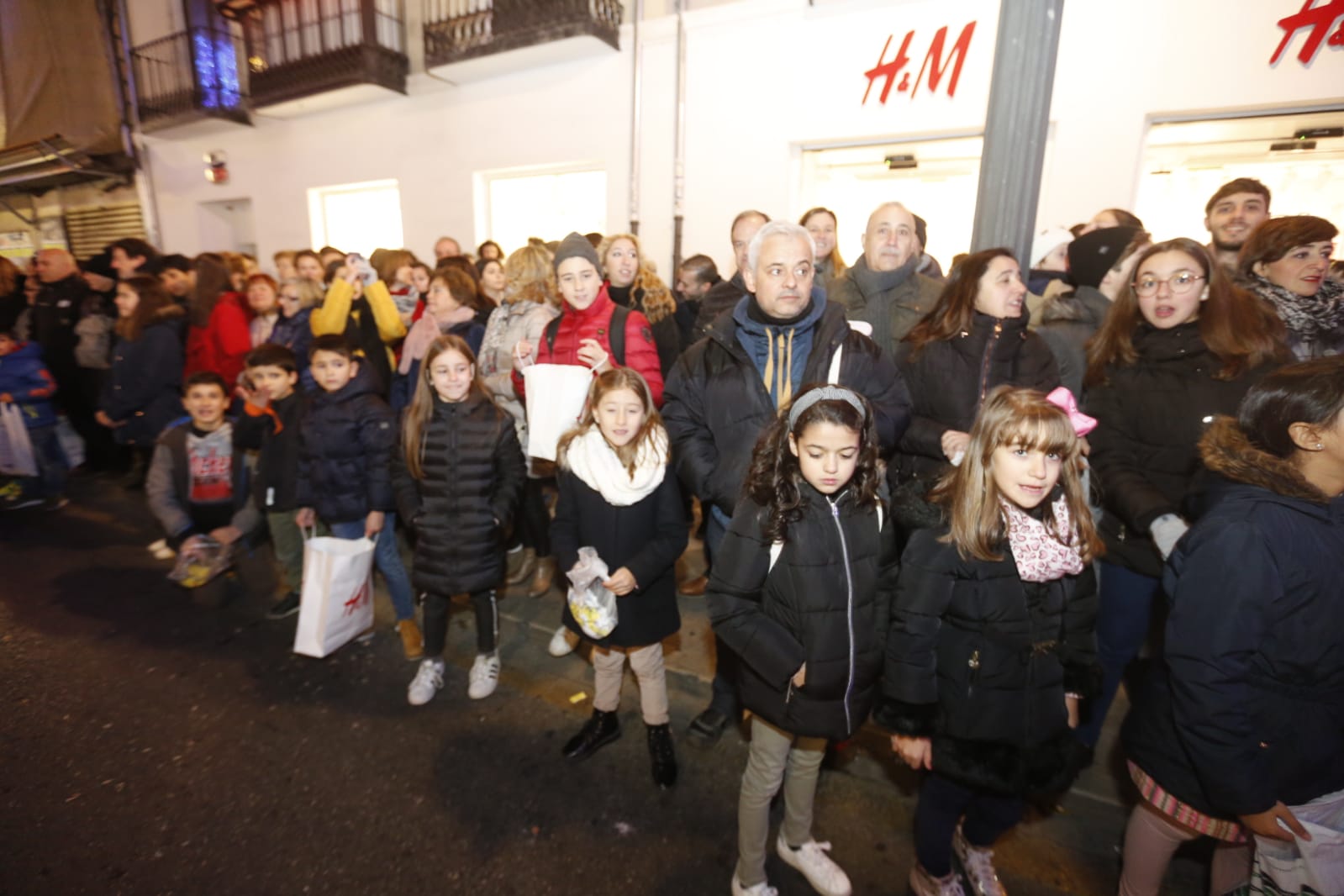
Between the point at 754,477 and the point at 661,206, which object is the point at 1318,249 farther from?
the point at 661,206

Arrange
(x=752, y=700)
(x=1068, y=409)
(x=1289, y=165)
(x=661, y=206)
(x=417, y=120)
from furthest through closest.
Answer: (x=417, y=120) → (x=661, y=206) → (x=1289, y=165) → (x=752, y=700) → (x=1068, y=409)

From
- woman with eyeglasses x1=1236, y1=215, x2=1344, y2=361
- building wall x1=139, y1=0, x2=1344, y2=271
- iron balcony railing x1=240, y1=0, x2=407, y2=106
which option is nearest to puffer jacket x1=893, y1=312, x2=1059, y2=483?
woman with eyeglasses x1=1236, y1=215, x2=1344, y2=361

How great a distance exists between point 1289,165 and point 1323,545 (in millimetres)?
6002

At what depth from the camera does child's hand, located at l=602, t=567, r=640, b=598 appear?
8.63 feet

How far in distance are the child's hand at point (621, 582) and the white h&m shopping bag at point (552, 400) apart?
3.00 feet

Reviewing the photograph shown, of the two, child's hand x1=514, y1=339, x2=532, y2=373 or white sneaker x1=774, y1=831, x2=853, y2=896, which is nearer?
white sneaker x1=774, y1=831, x2=853, y2=896

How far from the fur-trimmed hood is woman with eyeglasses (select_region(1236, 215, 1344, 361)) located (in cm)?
116

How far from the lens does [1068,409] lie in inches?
76.7

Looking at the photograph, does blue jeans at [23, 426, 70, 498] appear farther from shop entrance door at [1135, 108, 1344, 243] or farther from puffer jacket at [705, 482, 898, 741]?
shop entrance door at [1135, 108, 1344, 243]

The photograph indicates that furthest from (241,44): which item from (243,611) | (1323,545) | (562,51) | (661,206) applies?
(1323,545)

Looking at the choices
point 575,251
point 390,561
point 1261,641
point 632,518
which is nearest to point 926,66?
point 575,251

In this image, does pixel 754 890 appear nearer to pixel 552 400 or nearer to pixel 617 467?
pixel 617 467

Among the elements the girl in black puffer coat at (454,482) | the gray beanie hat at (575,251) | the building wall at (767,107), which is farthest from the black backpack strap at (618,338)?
the building wall at (767,107)

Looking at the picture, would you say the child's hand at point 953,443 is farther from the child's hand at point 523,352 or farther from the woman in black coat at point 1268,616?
the child's hand at point 523,352
